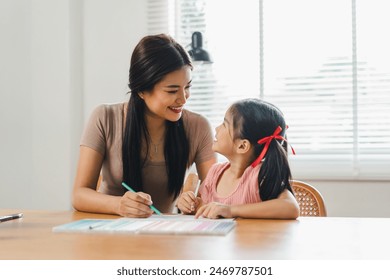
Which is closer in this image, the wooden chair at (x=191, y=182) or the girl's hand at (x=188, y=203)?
the girl's hand at (x=188, y=203)

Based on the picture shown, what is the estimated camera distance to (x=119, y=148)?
6.41 feet

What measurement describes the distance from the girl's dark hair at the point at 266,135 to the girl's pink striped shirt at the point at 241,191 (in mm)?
22

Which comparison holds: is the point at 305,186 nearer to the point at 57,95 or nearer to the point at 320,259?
the point at 320,259

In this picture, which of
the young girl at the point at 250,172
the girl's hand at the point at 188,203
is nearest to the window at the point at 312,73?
the young girl at the point at 250,172

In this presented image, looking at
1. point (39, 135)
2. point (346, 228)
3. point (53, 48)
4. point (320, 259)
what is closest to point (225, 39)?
point (53, 48)

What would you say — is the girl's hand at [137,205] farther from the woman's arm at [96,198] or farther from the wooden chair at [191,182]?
the wooden chair at [191,182]

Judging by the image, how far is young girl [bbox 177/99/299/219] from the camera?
4.82ft

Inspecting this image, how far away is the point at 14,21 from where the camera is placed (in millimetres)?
3594

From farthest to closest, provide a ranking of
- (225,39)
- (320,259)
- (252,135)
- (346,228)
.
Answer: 1. (225,39)
2. (252,135)
3. (346,228)
4. (320,259)

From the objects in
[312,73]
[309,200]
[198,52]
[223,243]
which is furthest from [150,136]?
[312,73]

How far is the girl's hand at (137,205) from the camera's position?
1.49 m

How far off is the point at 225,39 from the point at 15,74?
55.1 inches

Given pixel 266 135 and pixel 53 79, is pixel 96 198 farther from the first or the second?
pixel 53 79

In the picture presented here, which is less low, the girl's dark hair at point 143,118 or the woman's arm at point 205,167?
the girl's dark hair at point 143,118
